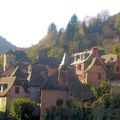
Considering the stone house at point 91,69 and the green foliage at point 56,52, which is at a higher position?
the green foliage at point 56,52

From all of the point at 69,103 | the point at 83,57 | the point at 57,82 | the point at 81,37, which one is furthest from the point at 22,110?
the point at 81,37

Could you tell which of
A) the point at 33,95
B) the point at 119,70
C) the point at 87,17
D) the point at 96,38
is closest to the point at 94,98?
the point at 33,95

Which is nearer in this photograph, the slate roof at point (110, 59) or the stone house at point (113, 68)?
the stone house at point (113, 68)

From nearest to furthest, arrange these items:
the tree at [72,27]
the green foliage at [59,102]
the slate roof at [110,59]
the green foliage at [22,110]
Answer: the green foliage at [22,110] < the green foliage at [59,102] < the slate roof at [110,59] < the tree at [72,27]

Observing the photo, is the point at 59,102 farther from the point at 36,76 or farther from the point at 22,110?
the point at 36,76

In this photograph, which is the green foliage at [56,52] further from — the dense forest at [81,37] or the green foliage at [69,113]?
the green foliage at [69,113]

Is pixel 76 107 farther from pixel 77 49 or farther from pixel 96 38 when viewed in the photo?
pixel 96 38

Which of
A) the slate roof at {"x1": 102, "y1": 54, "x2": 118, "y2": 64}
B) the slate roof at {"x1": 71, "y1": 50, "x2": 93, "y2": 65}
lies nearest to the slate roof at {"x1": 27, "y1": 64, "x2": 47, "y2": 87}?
the slate roof at {"x1": 71, "y1": 50, "x2": 93, "y2": 65}

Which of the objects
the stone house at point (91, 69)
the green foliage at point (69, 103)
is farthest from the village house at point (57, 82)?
the green foliage at point (69, 103)

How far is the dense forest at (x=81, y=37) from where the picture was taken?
15705 cm

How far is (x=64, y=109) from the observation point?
69812 millimetres

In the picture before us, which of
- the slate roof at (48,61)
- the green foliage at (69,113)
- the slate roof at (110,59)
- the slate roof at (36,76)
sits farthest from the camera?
the slate roof at (48,61)

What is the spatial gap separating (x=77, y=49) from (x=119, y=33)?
86.0 ft

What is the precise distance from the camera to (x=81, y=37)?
169m
